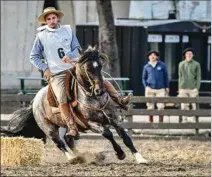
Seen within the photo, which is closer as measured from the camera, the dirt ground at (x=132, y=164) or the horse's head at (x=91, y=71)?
the dirt ground at (x=132, y=164)

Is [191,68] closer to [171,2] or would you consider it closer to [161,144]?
[161,144]

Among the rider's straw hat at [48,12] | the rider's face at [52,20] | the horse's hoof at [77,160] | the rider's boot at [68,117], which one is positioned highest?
the rider's straw hat at [48,12]

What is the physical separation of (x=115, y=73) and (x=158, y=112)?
4.79 meters

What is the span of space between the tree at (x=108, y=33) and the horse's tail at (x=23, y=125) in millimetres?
9036

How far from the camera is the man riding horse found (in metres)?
12.9

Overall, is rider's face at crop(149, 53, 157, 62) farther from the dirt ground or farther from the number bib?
the number bib

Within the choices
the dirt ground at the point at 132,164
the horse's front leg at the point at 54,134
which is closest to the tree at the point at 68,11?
the dirt ground at the point at 132,164

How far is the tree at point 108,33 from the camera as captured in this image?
2345cm

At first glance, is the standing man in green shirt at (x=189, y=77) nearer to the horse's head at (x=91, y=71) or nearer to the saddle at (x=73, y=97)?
the saddle at (x=73, y=97)

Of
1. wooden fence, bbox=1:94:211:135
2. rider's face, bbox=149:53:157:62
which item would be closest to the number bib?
wooden fence, bbox=1:94:211:135

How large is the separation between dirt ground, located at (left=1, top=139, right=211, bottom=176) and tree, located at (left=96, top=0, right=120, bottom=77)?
619 cm

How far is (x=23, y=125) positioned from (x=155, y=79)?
614 cm

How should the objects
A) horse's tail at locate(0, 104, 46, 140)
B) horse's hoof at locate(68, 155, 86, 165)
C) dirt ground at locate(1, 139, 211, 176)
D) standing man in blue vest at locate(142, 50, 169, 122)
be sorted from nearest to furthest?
1. dirt ground at locate(1, 139, 211, 176)
2. horse's hoof at locate(68, 155, 86, 165)
3. horse's tail at locate(0, 104, 46, 140)
4. standing man in blue vest at locate(142, 50, 169, 122)

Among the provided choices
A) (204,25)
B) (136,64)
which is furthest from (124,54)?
(204,25)
